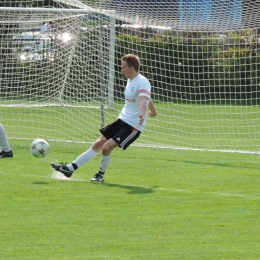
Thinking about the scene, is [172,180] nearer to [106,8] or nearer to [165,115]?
[106,8]

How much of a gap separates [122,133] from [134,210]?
6.51ft

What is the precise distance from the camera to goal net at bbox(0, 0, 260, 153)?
48.6 feet

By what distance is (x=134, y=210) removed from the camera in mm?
8664

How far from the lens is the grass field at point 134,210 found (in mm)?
6973

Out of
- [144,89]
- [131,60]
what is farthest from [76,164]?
[131,60]

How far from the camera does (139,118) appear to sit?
1053 centimetres

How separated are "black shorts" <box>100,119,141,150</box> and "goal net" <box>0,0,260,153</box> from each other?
3.94 metres

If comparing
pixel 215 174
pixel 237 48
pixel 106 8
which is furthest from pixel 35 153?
pixel 237 48

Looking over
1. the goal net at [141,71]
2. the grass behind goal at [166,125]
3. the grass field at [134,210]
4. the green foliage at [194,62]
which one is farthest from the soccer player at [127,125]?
the green foliage at [194,62]

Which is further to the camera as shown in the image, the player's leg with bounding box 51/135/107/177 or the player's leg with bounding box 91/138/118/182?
the player's leg with bounding box 51/135/107/177

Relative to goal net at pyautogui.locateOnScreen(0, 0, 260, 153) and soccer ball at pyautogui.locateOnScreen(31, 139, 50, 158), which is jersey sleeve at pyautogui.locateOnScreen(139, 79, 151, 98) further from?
goal net at pyautogui.locateOnScreen(0, 0, 260, 153)

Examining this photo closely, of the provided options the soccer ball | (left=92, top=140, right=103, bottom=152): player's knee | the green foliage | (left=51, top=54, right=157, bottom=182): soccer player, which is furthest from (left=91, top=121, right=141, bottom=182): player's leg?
the green foliage

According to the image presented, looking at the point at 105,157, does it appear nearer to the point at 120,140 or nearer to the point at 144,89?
the point at 120,140

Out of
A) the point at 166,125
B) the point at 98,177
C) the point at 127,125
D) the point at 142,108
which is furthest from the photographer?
the point at 166,125
